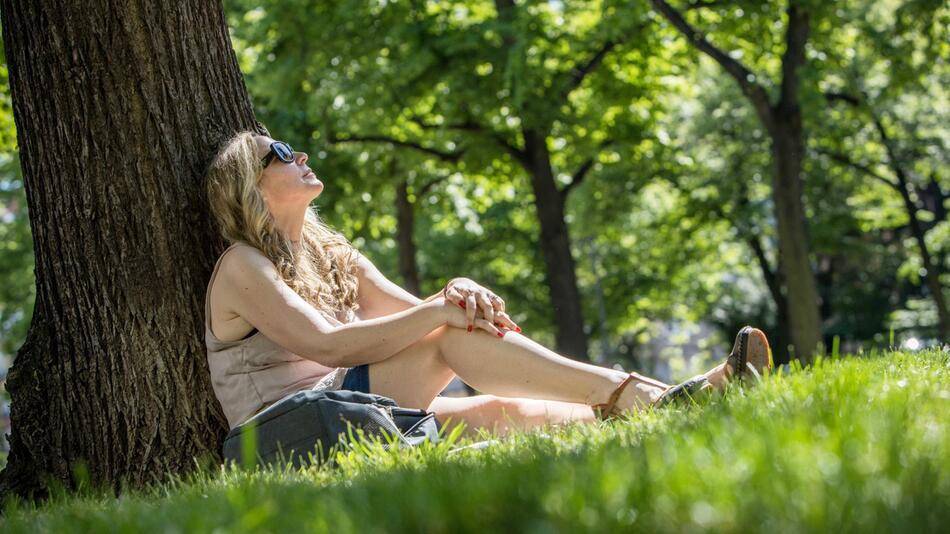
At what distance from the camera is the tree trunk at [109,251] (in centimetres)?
492

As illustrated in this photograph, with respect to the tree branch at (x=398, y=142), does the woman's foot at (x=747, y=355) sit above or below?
below

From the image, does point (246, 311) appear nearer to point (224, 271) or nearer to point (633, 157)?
point (224, 271)

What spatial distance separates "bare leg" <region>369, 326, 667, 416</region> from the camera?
15.2 ft

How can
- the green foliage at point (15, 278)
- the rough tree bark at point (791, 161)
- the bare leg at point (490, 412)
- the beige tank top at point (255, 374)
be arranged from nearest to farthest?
the beige tank top at point (255, 374), the bare leg at point (490, 412), the rough tree bark at point (791, 161), the green foliage at point (15, 278)

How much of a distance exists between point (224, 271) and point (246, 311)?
22 cm

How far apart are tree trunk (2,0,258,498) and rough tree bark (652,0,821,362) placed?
9.61 meters

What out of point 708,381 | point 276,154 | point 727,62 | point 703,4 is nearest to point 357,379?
point 276,154

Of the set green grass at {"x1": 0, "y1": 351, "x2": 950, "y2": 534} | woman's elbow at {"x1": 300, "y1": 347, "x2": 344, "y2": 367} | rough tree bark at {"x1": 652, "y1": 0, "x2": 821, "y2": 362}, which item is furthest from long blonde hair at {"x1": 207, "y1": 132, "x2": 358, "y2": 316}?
rough tree bark at {"x1": 652, "y1": 0, "x2": 821, "y2": 362}

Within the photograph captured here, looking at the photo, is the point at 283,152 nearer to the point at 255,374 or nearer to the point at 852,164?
the point at 255,374

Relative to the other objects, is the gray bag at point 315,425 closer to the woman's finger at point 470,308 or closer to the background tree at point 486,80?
the woman's finger at point 470,308

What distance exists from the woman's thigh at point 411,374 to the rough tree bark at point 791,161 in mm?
9702

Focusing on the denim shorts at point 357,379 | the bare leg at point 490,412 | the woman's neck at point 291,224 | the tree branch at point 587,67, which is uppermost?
the tree branch at point 587,67

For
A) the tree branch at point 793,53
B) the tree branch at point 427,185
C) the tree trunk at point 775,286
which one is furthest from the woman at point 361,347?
the tree trunk at point 775,286

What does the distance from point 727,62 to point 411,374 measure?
10.0 m
